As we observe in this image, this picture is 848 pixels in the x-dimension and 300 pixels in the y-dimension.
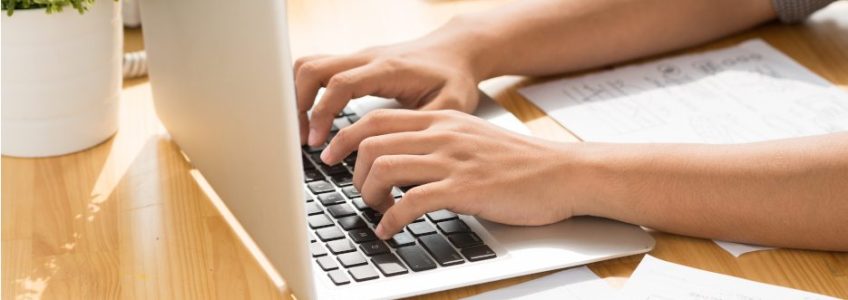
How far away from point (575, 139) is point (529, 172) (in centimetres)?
19

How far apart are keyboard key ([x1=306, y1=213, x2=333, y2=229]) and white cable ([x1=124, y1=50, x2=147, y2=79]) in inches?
15.0

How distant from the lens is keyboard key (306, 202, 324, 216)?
950mm

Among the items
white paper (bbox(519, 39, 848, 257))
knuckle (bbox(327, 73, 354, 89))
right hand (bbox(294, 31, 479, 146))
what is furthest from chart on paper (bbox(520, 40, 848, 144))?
knuckle (bbox(327, 73, 354, 89))

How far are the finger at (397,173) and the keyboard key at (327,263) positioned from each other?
0.08 m

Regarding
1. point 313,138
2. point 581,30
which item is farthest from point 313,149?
point 581,30

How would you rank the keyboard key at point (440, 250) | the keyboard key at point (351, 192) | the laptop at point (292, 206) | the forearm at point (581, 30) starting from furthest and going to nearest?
the forearm at point (581, 30) → the keyboard key at point (351, 192) → the keyboard key at point (440, 250) → the laptop at point (292, 206)

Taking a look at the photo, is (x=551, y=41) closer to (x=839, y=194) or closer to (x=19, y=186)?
(x=839, y=194)

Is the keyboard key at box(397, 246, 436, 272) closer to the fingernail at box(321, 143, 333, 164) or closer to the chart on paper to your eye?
the fingernail at box(321, 143, 333, 164)

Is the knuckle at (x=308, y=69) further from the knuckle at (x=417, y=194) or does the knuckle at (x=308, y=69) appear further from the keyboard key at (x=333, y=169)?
the knuckle at (x=417, y=194)

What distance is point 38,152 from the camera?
3.51ft

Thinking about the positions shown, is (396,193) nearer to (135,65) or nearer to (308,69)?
(308,69)

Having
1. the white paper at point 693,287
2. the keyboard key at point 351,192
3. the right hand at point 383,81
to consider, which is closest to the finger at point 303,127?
the right hand at point 383,81

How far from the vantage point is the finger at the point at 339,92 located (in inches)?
41.9

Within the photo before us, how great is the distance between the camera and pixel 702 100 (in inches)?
46.2
